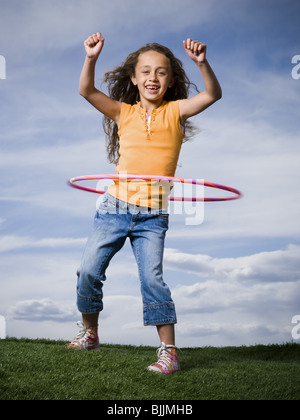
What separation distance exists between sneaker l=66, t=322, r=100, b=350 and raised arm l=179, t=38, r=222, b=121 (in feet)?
6.26

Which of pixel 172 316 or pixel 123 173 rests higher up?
pixel 123 173

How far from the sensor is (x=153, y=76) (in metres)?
3.91

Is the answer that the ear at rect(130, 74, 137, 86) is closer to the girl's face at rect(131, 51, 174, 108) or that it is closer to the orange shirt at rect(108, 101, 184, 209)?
the girl's face at rect(131, 51, 174, 108)

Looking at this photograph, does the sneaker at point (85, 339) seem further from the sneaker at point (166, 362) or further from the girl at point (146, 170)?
the sneaker at point (166, 362)

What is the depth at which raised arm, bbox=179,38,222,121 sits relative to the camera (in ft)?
11.8

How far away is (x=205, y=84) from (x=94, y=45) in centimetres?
87

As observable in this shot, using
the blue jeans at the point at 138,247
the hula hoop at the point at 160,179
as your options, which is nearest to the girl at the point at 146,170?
the blue jeans at the point at 138,247

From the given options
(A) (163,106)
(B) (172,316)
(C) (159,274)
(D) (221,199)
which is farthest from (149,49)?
(B) (172,316)

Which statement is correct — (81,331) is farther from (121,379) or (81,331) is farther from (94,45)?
(94,45)

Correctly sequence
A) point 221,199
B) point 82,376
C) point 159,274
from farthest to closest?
point 221,199, point 159,274, point 82,376

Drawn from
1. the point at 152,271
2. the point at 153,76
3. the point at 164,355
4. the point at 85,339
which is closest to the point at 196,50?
the point at 153,76

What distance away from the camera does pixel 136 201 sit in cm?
376
